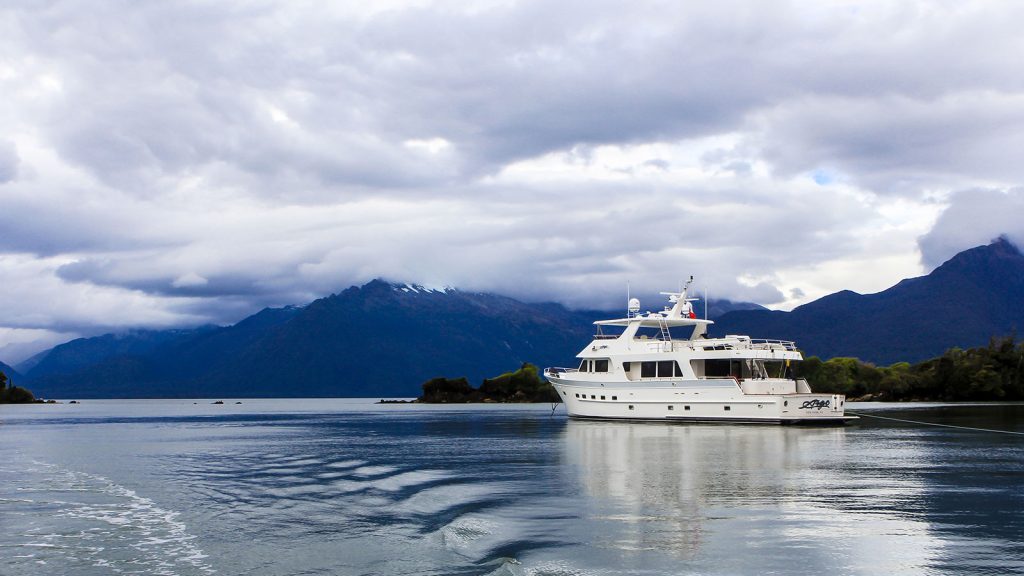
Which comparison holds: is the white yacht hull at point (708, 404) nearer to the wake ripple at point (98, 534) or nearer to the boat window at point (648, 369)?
the boat window at point (648, 369)

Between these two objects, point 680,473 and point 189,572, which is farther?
point 680,473

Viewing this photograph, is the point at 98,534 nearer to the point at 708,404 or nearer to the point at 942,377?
the point at 708,404

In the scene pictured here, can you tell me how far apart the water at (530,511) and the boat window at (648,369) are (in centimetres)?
2133

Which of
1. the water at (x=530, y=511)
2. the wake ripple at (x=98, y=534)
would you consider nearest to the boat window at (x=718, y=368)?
the water at (x=530, y=511)

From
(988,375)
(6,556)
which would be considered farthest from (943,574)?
(988,375)

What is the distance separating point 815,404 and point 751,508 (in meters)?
46.2

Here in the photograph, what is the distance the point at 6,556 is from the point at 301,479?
16341mm

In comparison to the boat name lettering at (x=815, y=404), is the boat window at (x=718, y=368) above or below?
above

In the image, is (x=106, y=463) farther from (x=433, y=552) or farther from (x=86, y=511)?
(x=433, y=552)

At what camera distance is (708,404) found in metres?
69.8

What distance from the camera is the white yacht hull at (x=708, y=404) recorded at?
2687 inches

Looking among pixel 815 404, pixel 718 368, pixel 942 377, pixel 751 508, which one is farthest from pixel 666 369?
pixel 942 377

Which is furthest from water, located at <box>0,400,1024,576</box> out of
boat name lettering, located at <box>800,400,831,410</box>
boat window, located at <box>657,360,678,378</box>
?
boat window, located at <box>657,360,678,378</box>

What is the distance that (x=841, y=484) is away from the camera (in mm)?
32344
